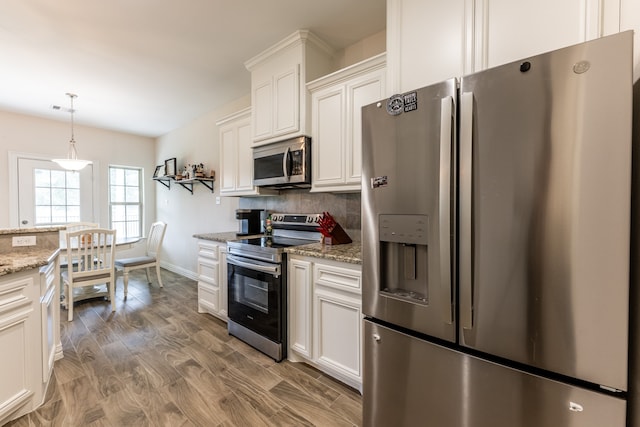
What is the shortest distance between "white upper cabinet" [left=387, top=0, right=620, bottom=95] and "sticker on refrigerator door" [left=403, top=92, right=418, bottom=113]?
12.8 inches

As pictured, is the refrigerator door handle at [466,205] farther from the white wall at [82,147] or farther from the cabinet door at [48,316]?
the white wall at [82,147]

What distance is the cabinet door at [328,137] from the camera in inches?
84.7

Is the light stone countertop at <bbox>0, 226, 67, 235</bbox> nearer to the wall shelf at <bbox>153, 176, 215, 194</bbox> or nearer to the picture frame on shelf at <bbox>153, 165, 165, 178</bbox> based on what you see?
the wall shelf at <bbox>153, 176, 215, 194</bbox>

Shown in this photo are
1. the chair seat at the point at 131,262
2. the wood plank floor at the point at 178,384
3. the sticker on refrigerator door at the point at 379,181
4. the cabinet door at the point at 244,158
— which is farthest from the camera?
the chair seat at the point at 131,262

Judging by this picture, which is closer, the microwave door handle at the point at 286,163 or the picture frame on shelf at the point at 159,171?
the microwave door handle at the point at 286,163

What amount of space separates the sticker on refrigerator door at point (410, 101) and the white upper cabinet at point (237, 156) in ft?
6.58

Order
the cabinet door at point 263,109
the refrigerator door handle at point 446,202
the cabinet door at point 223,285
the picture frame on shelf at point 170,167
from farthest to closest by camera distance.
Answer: the picture frame on shelf at point 170,167 < the cabinet door at point 223,285 < the cabinet door at point 263,109 < the refrigerator door handle at point 446,202

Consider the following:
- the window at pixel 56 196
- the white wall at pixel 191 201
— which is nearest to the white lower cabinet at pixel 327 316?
the white wall at pixel 191 201

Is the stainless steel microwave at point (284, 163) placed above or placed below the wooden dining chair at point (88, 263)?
above

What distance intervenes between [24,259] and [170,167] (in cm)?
347

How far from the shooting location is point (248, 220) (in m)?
3.05

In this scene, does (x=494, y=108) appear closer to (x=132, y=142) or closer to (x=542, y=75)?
(x=542, y=75)

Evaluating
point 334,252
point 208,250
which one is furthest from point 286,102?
point 208,250

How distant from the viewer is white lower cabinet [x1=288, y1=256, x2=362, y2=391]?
174 centimetres
